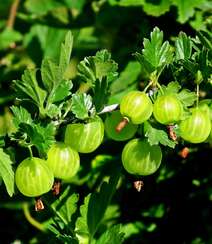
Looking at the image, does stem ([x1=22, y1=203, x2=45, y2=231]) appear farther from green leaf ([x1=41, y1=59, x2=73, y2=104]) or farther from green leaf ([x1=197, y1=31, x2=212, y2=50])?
green leaf ([x1=197, y1=31, x2=212, y2=50])

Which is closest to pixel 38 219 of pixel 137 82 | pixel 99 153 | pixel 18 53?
pixel 99 153

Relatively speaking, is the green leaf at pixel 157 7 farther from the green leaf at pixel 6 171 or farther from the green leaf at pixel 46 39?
the green leaf at pixel 6 171

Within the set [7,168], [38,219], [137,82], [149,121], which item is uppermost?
[149,121]

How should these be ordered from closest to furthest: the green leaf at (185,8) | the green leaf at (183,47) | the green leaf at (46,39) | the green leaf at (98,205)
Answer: the green leaf at (183,47), the green leaf at (98,205), the green leaf at (185,8), the green leaf at (46,39)

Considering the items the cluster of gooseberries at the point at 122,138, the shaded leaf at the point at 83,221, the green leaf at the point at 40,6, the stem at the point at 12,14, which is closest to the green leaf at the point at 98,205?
the shaded leaf at the point at 83,221

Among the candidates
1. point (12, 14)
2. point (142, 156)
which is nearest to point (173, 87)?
point (142, 156)

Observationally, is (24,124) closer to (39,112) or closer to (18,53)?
(39,112)

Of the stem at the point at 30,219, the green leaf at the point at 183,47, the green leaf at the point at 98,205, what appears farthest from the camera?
the stem at the point at 30,219

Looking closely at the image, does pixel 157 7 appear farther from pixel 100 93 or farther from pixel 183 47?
pixel 100 93
